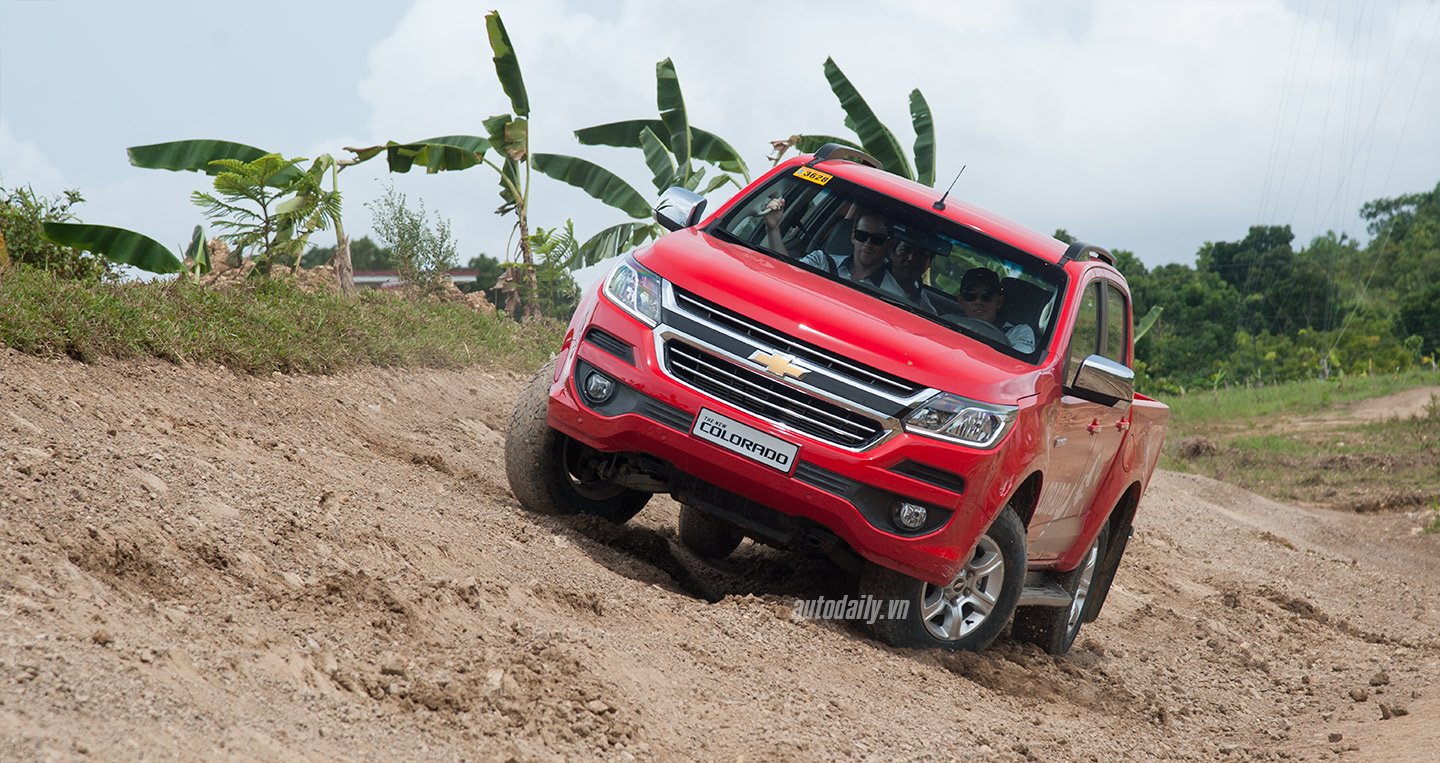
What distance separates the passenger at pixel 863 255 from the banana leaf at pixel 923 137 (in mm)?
12813

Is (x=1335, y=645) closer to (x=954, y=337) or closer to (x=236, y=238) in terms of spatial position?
(x=954, y=337)

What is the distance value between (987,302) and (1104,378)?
0.70m

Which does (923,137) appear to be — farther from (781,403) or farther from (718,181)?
(781,403)

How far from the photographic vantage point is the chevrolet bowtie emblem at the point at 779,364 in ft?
16.3

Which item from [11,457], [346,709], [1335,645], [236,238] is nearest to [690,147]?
[236,238]

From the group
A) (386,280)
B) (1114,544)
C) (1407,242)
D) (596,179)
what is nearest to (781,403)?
(1114,544)

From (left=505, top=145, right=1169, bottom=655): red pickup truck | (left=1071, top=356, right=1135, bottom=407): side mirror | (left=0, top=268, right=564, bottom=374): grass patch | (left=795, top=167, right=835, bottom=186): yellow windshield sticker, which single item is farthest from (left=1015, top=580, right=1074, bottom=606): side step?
(left=0, top=268, right=564, bottom=374): grass patch

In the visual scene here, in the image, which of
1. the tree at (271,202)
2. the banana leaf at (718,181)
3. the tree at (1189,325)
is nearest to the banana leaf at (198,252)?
the tree at (271,202)

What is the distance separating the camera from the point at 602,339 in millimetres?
5398

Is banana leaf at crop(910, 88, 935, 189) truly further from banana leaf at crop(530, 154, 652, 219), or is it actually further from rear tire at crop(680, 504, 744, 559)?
rear tire at crop(680, 504, 744, 559)

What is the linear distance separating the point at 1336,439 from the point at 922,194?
21534mm

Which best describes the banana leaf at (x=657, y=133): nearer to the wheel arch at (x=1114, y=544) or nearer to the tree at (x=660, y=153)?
the tree at (x=660, y=153)

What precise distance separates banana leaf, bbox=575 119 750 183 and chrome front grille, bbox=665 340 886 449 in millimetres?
13399

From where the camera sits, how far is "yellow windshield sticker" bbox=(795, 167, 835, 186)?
6.36 metres
